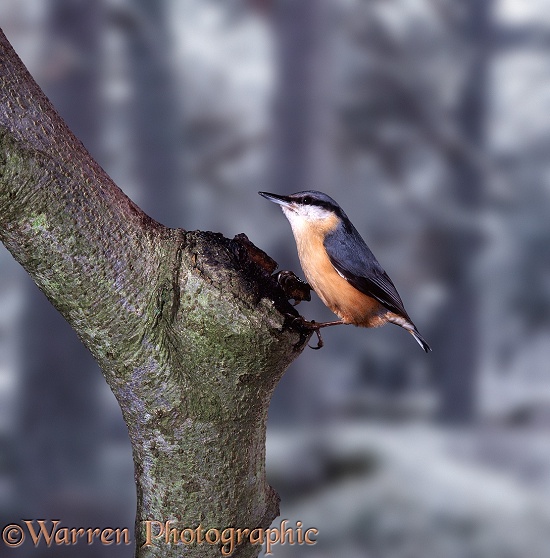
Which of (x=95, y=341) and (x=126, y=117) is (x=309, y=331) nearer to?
(x=95, y=341)

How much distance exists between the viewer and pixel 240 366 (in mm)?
1233

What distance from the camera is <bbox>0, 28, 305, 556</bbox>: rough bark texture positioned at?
3.67 feet

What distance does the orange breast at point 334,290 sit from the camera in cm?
165

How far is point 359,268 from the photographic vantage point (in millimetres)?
1692

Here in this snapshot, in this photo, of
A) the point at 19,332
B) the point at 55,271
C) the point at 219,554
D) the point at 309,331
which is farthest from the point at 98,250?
the point at 19,332

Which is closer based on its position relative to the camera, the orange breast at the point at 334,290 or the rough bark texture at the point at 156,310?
the rough bark texture at the point at 156,310

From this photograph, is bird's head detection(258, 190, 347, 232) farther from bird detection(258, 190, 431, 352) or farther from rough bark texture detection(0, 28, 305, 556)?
rough bark texture detection(0, 28, 305, 556)

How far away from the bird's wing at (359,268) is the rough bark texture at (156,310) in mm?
427

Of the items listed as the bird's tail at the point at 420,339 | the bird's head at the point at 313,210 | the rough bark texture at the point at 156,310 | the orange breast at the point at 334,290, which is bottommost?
the rough bark texture at the point at 156,310

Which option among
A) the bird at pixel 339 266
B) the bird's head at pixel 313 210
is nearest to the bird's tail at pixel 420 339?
the bird at pixel 339 266

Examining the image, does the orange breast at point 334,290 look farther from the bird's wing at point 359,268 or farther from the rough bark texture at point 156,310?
the rough bark texture at point 156,310

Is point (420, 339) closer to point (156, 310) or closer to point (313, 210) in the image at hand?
point (313, 210)

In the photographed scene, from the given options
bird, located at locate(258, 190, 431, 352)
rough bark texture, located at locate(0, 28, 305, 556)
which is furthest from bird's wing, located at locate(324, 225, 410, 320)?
rough bark texture, located at locate(0, 28, 305, 556)

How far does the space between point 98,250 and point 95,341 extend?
0.51 feet
